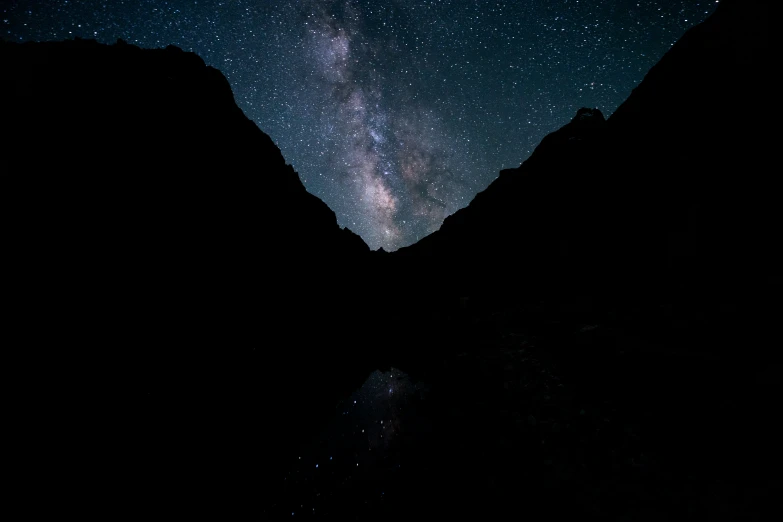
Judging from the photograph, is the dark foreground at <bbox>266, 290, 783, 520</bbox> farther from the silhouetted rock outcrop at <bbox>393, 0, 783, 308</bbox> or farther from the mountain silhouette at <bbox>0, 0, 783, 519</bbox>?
the silhouetted rock outcrop at <bbox>393, 0, 783, 308</bbox>

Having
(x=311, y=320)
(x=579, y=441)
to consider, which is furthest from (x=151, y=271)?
(x=579, y=441)

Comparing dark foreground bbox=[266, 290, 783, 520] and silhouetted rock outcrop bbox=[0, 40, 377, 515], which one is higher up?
silhouetted rock outcrop bbox=[0, 40, 377, 515]

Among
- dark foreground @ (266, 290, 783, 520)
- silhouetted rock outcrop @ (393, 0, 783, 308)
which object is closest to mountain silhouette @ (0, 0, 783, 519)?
dark foreground @ (266, 290, 783, 520)

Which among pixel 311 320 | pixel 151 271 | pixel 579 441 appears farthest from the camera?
pixel 311 320

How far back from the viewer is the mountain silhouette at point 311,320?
606cm

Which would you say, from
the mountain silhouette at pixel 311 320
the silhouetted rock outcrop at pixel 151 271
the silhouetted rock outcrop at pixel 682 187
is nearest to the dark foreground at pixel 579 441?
the mountain silhouette at pixel 311 320

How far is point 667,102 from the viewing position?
23688mm

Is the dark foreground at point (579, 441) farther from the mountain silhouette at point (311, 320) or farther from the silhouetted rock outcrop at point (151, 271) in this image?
the silhouetted rock outcrop at point (151, 271)

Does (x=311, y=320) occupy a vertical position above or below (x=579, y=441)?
above

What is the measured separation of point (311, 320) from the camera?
31297mm

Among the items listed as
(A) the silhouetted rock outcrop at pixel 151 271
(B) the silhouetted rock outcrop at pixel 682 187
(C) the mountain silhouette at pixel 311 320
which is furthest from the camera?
(B) the silhouetted rock outcrop at pixel 682 187

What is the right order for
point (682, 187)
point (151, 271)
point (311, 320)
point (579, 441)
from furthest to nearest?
point (311, 320) < point (682, 187) < point (151, 271) < point (579, 441)

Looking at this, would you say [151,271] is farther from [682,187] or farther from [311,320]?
[682,187]

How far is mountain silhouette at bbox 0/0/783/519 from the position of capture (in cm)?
606
